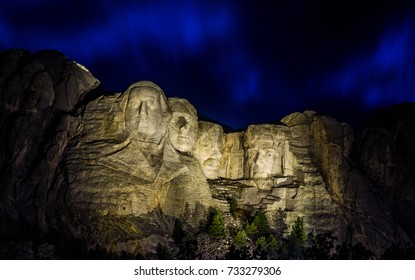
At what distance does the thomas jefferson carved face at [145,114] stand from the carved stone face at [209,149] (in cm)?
1065

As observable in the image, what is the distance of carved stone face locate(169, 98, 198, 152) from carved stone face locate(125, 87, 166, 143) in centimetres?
486

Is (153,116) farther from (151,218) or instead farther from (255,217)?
(255,217)

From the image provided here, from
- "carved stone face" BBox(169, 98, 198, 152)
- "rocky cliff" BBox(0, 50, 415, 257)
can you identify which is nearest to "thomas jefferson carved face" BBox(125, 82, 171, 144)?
"rocky cliff" BBox(0, 50, 415, 257)

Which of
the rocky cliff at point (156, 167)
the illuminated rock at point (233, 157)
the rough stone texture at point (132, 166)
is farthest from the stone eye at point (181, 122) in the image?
the illuminated rock at point (233, 157)

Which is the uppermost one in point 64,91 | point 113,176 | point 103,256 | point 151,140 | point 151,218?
point 64,91

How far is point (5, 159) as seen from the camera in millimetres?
52250

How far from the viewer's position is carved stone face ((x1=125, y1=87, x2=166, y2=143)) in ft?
190

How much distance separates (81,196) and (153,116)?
13050mm

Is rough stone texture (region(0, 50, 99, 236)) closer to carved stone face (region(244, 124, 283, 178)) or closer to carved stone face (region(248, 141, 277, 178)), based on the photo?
carved stone face (region(244, 124, 283, 178))

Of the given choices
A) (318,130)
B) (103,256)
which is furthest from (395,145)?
(103,256)

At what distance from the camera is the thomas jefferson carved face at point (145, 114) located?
57.9 meters

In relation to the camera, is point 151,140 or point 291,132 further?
point 291,132

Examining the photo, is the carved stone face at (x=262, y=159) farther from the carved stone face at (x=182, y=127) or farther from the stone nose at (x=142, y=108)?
the stone nose at (x=142, y=108)

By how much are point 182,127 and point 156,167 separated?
9.85 metres
